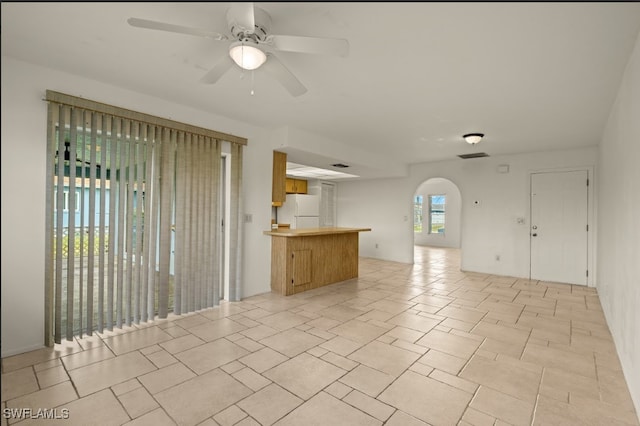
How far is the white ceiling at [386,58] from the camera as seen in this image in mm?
1930

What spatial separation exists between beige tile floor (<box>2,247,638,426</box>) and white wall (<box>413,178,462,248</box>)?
7533 mm

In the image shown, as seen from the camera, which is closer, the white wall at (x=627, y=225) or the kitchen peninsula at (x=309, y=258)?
the white wall at (x=627, y=225)

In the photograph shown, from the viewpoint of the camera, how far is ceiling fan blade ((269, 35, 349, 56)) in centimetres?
180

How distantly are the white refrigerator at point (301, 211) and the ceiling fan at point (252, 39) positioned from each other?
20.0 ft

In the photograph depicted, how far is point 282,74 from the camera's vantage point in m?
2.25

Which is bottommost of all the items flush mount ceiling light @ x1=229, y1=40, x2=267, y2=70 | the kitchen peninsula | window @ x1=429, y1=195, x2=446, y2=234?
the kitchen peninsula

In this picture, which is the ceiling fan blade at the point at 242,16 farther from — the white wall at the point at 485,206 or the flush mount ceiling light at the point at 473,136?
the white wall at the point at 485,206

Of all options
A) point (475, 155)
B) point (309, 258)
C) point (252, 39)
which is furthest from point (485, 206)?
point (252, 39)

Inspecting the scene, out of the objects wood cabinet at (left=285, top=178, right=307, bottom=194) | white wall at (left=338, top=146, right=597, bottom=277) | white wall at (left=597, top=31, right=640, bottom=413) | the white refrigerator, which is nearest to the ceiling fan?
white wall at (left=597, top=31, right=640, bottom=413)

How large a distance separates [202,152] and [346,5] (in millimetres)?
2509

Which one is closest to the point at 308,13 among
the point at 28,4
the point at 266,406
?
the point at 28,4

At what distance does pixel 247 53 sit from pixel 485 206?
5.75m

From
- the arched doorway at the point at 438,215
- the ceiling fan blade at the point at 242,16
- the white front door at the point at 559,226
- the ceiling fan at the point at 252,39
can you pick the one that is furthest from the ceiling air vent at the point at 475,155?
the arched doorway at the point at 438,215

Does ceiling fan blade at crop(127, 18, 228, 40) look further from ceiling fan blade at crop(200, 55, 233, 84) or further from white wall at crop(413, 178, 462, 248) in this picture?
white wall at crop(413, 178, 462, 248)
